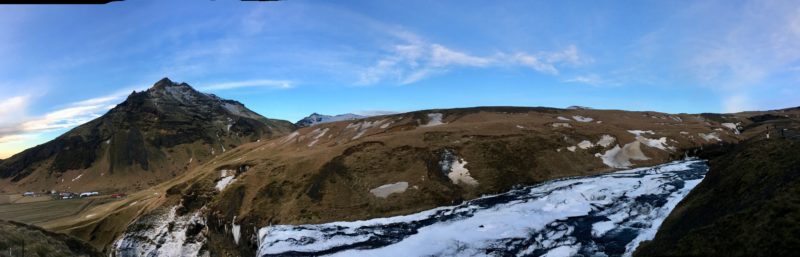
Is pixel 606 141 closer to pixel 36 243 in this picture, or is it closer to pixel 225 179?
pixel 225 179

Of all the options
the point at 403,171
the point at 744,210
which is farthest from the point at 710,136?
the point at 744,210

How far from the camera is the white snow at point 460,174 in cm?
6244

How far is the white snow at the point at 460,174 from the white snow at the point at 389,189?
271 inches

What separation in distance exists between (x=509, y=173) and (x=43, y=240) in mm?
52534

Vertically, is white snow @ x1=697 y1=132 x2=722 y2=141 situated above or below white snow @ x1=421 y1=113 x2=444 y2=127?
below

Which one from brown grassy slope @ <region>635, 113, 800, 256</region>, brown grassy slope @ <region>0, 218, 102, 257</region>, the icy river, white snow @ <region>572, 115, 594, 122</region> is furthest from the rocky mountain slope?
brown grassy slope @ <region>0, 218, 102, 257</region>

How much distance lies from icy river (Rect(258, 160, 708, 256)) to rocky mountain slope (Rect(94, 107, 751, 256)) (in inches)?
226

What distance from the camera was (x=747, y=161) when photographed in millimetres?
29156

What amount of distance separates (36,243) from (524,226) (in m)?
34.7

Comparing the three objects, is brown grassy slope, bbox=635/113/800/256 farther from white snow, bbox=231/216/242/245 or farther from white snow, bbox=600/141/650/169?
white snow, bbox=231/216/242/245

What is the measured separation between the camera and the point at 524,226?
4159 centimetres

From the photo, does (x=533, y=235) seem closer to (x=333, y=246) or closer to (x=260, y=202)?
(x=333, y=246)

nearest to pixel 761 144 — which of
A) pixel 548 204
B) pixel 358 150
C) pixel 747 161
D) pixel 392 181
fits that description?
pixel 747 161

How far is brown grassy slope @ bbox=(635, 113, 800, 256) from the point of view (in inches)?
645
